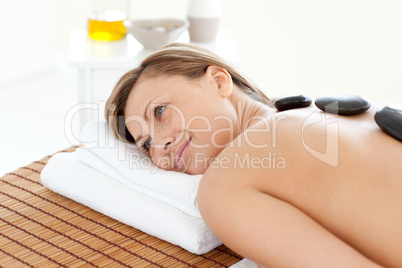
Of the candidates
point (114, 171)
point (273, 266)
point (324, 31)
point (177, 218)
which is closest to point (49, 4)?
point (324, 31)

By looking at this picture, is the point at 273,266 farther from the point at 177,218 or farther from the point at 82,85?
the point at 82,85

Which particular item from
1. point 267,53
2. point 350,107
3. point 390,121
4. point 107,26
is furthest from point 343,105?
point 267,53

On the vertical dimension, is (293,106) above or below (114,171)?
above

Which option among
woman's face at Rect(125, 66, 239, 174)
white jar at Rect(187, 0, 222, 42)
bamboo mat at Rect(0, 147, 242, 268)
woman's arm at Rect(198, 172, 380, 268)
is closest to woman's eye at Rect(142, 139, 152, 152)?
woman's face at Rect(125, 66, 239, 174)

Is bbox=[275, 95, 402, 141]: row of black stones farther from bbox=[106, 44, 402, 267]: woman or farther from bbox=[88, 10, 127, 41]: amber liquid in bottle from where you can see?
bbox=[88, 10, 127, 41]: amber liquid in bottle

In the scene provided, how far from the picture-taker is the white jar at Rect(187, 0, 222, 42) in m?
2.39

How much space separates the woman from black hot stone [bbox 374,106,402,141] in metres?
Answer: 0.01

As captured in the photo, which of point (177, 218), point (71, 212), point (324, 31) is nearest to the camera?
point (177, 218)

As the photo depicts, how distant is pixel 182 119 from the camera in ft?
4.52

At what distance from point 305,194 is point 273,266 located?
0.15 metres

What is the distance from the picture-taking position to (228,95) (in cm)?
144

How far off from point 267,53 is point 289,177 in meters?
1.99

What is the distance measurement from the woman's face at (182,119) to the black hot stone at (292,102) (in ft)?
0.36

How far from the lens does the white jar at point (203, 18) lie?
2395 millimetres
